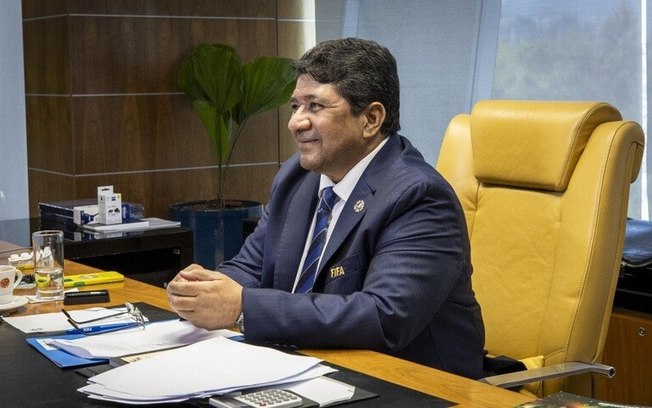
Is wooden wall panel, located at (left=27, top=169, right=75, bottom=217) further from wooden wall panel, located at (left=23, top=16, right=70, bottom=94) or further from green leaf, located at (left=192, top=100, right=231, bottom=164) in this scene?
green leaf, located at (left=192, top=100, right=231, bottom=164)

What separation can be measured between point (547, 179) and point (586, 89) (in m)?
2.00

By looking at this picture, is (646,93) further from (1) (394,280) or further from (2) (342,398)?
(2) (342,398)

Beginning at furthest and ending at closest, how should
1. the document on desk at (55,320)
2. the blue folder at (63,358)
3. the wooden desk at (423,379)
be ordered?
the document on desk at (55,320) < the blue folder at (63,358) < the wooden desk at (423,379)

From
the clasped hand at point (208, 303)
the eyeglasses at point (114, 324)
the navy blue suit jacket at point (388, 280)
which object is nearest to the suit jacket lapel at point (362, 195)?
the navy blue suit jacket at point (388, 280)

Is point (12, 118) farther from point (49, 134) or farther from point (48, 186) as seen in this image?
point (48, 186)

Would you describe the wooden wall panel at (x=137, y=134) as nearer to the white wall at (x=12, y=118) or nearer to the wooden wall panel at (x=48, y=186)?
the wooden wall panel at (x=48, y=186)

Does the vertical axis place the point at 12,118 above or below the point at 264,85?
below

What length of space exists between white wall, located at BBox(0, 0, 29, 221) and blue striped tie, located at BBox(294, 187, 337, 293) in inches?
153

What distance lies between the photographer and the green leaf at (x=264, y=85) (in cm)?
577

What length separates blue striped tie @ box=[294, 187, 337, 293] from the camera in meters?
2.36

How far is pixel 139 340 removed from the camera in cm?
204

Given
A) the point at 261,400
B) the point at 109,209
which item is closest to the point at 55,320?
the point at 261,400

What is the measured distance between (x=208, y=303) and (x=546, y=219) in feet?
3.12

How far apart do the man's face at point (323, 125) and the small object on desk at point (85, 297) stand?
588mm
